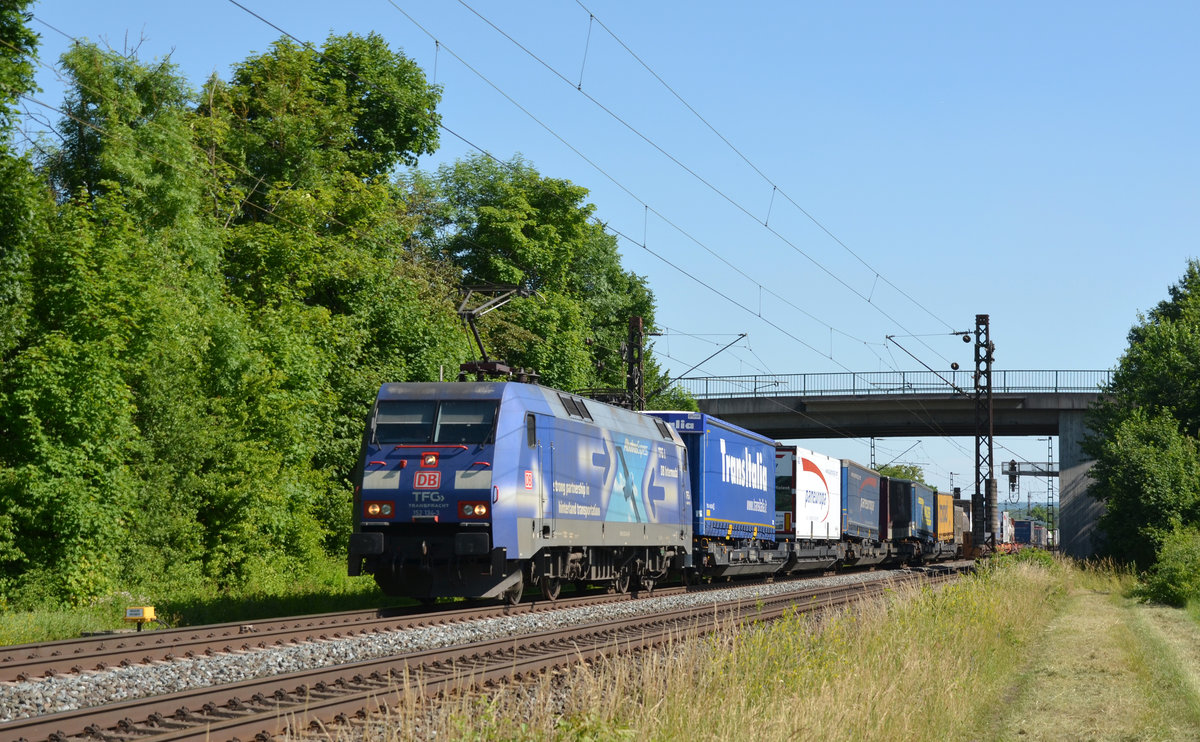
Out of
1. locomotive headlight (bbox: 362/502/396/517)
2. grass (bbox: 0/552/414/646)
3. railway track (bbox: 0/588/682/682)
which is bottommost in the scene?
grass (bbox: 0/552/414/646)

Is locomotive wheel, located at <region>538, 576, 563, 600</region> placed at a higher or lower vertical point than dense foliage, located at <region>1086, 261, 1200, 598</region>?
lower

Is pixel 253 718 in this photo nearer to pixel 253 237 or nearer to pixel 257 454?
pixel 257 454

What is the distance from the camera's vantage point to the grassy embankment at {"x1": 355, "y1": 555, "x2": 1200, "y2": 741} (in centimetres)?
702

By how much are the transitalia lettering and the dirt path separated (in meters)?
8.39

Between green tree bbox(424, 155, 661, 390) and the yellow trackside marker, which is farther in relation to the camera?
green tree bbox(424, 155, 661, 390)

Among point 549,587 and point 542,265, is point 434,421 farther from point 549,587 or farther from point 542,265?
point 542,265

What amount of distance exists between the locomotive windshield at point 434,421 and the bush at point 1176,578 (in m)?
18.6

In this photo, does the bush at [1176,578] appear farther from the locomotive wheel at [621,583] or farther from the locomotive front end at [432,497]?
the locomotive front end at [432,497]

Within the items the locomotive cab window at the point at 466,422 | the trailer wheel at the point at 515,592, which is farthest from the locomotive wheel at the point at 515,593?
the locomotive cab window at the point at 466,422

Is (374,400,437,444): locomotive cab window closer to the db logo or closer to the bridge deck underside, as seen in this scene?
the db logo

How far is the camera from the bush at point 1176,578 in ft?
88.1

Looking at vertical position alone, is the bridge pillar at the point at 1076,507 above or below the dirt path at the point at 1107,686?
above

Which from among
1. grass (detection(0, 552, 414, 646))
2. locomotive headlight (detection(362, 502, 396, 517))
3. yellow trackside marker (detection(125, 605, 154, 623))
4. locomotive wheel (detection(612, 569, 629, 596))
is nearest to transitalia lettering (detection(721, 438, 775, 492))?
locomotive wheel (detection(612, 569, 629, 596))

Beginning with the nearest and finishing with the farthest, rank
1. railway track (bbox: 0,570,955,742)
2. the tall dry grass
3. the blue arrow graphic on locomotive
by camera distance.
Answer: the tall dry grass < railway track (bbox: 0,570,955,742) < the blue arrow graphic on locomotive
